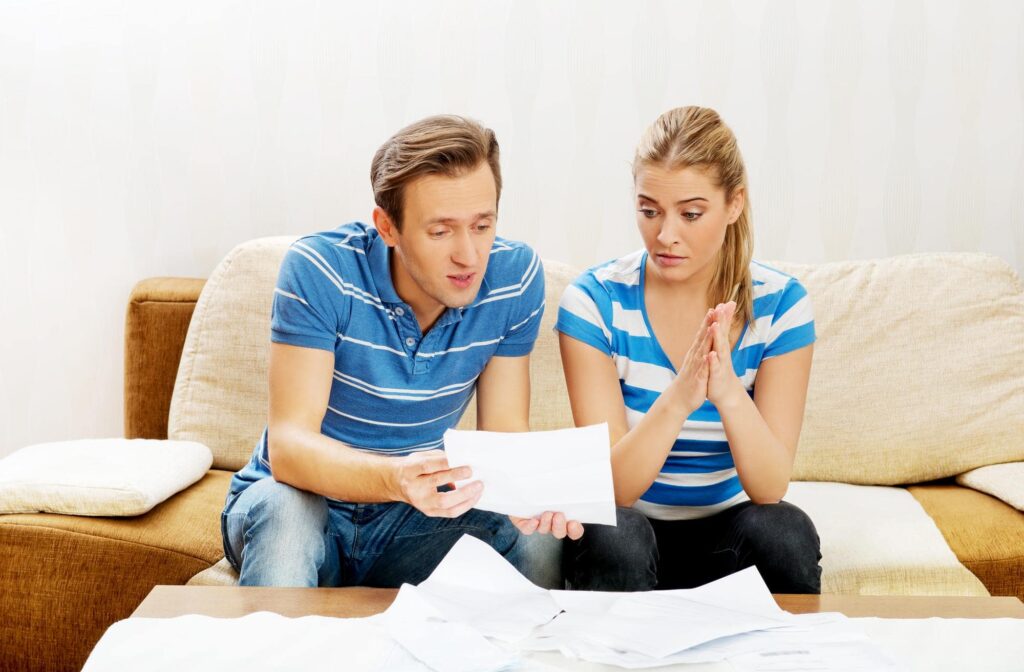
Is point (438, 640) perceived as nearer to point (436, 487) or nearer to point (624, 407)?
point (436, 487)

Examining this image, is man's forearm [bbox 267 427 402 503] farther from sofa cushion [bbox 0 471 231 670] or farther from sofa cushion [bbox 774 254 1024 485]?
sofa cushion [bbox 774 254 1024 485]

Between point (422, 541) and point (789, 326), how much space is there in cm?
73

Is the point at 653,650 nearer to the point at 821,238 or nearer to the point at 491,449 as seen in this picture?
the point at 491,449

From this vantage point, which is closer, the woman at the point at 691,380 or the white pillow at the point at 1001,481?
the woman at the point at 691,380

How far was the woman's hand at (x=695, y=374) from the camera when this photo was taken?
160 centimetres

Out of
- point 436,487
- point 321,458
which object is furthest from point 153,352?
point 436,487

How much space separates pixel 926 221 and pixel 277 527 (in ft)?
6.24

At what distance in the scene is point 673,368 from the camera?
181cm

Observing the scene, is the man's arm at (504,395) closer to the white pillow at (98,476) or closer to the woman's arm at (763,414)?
the woman's arm at (763,414)

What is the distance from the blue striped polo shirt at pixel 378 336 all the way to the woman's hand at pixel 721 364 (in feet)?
1.17

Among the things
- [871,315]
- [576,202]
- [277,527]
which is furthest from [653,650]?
[576,202]

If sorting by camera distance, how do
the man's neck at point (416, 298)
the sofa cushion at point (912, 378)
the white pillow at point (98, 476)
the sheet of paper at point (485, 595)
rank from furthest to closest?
the sofa cushion at point (912, 378)
the white pillow at point (98, 476)
the man's neck at point (416, 298)
the sheet of paper at point (485, 595)

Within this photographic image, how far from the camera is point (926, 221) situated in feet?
8.75

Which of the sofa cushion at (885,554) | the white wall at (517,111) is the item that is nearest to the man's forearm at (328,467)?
the sofa cushion at (885,554)
